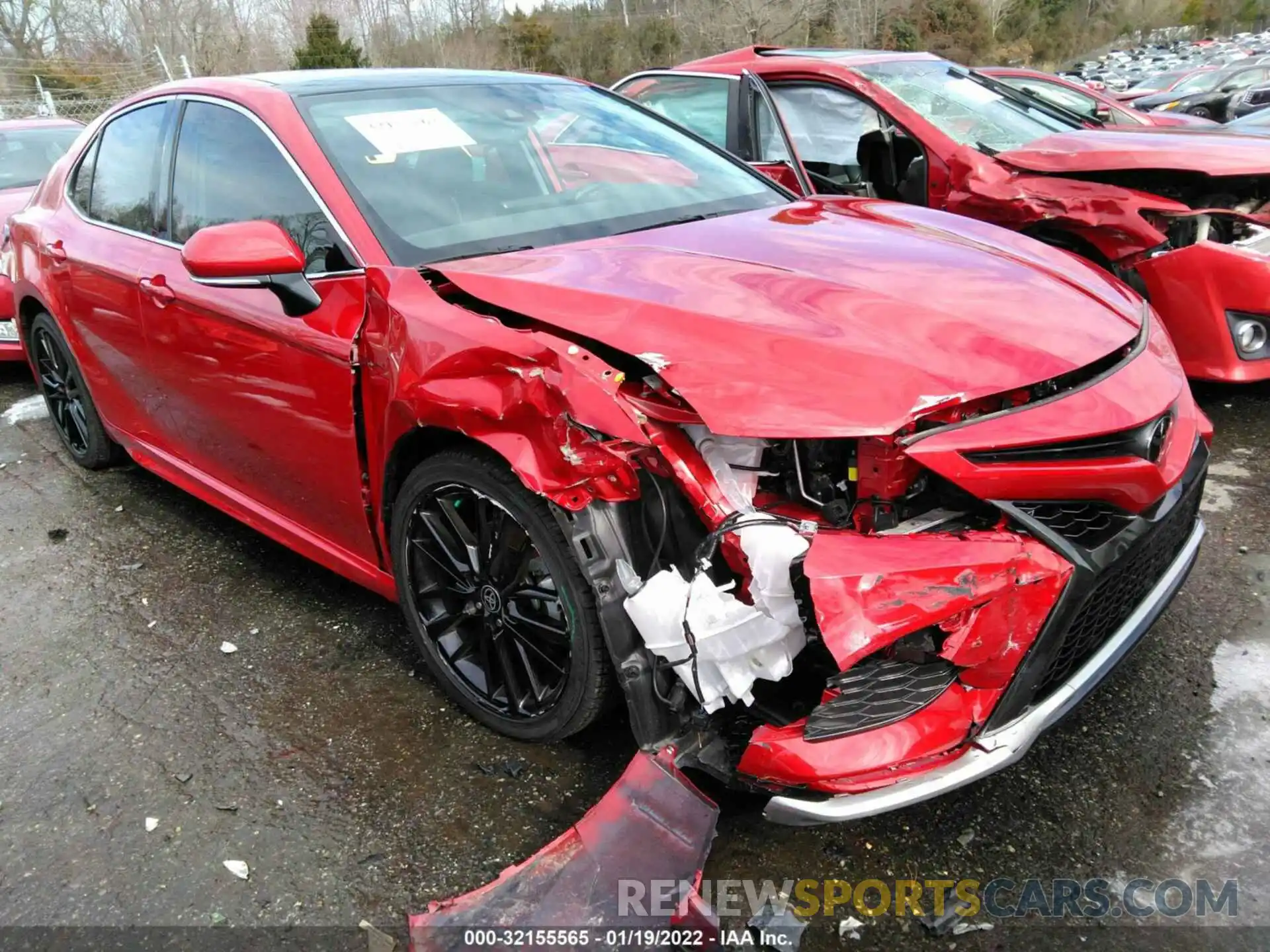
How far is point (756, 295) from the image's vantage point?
2.05 metres

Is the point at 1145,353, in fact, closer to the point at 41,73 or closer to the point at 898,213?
the point at 898,213

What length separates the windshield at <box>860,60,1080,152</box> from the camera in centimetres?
468

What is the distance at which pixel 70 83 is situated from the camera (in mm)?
27922

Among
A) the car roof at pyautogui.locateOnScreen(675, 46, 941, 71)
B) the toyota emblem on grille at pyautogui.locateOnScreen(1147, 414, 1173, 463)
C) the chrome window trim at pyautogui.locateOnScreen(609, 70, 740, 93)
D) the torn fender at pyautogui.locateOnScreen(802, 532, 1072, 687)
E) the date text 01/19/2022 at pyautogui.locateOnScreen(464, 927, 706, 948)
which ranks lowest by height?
the date text 01/19/2022 at pyautogui.locateOnScreen(464, 927, 706, 948)

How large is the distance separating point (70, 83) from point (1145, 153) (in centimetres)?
3230

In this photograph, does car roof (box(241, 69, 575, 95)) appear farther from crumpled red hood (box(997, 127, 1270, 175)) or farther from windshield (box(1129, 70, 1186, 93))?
windshield (box(1129, 70, 1186, 93))

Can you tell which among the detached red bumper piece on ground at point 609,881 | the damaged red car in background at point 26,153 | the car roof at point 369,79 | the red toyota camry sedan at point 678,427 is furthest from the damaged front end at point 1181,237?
the damaged red car in background at point 26,153

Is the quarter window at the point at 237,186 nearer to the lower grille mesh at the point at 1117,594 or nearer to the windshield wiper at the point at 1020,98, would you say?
the lower grille mesh at the point at 1117,594

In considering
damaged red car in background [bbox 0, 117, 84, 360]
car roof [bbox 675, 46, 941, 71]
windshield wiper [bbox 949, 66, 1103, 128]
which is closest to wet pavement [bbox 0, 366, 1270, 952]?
windshield wiper [bbox 949, 66, 1103, 128]

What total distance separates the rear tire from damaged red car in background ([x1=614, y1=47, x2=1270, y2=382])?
3.05m

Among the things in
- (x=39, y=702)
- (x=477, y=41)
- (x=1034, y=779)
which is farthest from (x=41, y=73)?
(x=1034, y=779)

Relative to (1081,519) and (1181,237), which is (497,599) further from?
(1181,237)

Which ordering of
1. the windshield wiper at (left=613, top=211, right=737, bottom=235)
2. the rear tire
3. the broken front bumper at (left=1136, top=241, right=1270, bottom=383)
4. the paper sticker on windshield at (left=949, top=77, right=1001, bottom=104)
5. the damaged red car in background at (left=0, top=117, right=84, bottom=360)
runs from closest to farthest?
the windshield wiper at (left=613, top=211, right=737, bottom=235) → the broken front bumper at (left=1136, top=241, right=1270, bottom=383) → the rear tire → the paper sticker on windshield at (left=949, top=77, right=1001, bottom=104) → the damaged red car in background at (left=0, top=117, right=84, bottom=360)

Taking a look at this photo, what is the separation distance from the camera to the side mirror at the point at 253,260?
2299 millimetres
